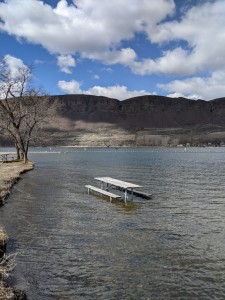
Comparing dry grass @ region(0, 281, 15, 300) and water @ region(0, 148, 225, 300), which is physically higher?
dry grass @ region(0, 281, 15, 300)

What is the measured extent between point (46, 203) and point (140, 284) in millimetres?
15950

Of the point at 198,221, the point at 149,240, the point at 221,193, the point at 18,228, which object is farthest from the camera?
the point at 221,193

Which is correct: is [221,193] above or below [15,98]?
below

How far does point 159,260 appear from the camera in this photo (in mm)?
13688

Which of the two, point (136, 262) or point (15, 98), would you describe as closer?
point (136, 262)

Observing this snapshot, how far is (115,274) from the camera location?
12320 mm

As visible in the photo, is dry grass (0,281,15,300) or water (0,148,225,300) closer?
dry grass (0,281,15,300)

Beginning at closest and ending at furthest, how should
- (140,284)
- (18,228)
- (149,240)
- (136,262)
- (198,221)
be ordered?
(140,284), (136,262), (149,240), (18,228), (198,221)

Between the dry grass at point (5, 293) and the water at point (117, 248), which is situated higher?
the dry grass at point (5, 293)

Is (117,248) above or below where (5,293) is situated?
below

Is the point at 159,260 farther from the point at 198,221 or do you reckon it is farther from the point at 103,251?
the point at 198,221

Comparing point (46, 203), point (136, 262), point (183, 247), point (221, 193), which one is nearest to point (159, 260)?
point (136, 262)

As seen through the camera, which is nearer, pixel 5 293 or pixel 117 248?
pixel 5 293

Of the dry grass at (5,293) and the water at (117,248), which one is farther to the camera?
the water at (117,248)
